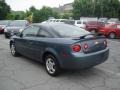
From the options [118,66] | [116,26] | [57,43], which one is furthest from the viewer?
[116,26]

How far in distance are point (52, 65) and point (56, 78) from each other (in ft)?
1.29

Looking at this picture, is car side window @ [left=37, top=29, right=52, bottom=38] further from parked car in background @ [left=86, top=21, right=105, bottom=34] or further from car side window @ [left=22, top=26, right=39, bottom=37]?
parked car in background @ [left=86, top=21, right=105, bottom=34]

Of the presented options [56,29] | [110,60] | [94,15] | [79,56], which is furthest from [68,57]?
[94,15]

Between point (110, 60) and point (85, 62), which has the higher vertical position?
point (85, 62)

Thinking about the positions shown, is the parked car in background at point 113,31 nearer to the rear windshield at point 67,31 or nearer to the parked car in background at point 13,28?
the parked car in background at point 13,28

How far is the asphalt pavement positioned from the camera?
4.95 meters

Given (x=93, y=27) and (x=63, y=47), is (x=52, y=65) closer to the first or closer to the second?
(x=63, y=47)

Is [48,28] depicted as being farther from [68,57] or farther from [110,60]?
[110,60]

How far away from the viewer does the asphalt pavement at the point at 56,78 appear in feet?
16.2

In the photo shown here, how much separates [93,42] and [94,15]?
42045mm

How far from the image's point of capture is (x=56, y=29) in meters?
5.91

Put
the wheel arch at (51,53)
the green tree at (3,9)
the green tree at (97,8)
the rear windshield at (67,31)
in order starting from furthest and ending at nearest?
the green tree at (97,8) < the green tree at (3,9) < the rear windshield at (67,31) < the wheel arch at (51,53)

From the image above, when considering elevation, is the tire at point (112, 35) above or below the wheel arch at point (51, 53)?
below

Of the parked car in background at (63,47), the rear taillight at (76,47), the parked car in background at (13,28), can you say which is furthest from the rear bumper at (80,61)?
the parked car in background at (13,28)
